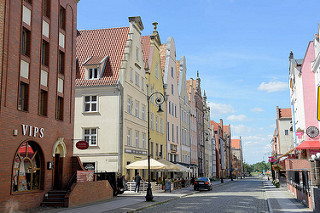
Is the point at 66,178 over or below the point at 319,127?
below

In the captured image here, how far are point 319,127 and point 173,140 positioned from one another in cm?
2353

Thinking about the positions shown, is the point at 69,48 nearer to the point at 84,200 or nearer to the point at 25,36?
the point at 25,36

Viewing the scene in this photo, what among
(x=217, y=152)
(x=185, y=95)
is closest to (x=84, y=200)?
(x=185, y=95)

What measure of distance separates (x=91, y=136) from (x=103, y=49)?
9.23 m

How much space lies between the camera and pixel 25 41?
1911 centimetres

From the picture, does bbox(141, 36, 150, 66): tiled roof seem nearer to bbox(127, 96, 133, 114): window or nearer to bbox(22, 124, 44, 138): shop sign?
bbox(127, 96, 133, 114): window

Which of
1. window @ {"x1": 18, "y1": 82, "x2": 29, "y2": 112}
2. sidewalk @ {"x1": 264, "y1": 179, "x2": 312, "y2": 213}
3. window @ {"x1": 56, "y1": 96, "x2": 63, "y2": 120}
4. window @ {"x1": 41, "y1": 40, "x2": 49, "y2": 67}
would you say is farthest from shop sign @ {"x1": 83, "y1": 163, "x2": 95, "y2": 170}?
window @ {"x1": 18, "y1": 82, "x2": 29, "y2": 112}

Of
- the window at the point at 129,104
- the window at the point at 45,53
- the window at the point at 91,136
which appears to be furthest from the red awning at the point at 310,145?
the window at the point at 45,53

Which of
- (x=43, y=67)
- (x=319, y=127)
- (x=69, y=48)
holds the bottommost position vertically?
(x=319, y=127)

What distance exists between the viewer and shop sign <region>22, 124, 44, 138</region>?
59.2 ft

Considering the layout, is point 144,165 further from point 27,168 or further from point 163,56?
point 163,56

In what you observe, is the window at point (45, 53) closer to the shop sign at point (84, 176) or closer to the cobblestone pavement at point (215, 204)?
the shop sign at point (84, 176)

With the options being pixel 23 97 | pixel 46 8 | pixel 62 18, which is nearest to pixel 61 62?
pixel 62 18

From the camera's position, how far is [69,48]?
24078mm
